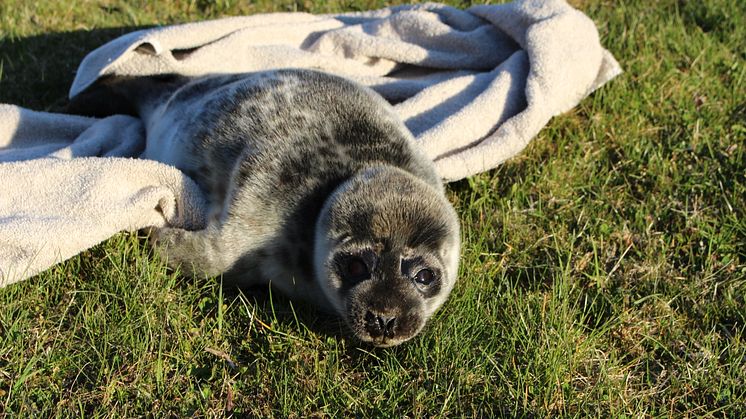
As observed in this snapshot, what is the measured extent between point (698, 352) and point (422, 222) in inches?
51.5

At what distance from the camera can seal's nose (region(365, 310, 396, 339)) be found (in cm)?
333

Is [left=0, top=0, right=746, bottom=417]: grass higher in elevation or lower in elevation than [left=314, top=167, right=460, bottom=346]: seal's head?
lower

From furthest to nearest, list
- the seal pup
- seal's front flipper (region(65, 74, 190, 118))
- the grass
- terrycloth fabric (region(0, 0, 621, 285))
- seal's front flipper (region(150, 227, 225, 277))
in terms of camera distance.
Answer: seal's front flipper (region(65, 74, 190, 118)) < terrycloth fabric (region(0, 0, 621, 285)) < seal's front flipper (region(150, 227, 225, 277)) < the seal pup < the grass

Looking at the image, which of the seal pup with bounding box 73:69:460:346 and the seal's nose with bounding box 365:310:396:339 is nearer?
the seal's nose with bounding box 365:310:396:339

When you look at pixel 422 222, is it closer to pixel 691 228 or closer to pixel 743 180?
pixel 691 228

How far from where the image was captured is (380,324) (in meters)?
3.34

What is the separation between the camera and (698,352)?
365 centimetres

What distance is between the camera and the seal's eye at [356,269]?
3451 millimetres

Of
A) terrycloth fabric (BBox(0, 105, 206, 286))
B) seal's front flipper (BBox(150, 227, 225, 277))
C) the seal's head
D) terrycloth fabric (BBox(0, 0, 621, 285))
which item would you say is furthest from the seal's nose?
terrycloth fabric (BBox(0, 0, 621, 285))

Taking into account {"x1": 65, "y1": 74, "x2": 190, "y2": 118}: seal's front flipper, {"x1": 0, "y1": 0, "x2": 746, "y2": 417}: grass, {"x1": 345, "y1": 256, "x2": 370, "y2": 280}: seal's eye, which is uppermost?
{"x1": 345, "y1": 256, "x2": 370, "y2": 280}: seal's eye

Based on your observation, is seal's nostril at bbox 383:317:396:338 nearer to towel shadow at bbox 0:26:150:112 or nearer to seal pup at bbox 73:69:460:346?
seal pup at bbox 73:69:460:346

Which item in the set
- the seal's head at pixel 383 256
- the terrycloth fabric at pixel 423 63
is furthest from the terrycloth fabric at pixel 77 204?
the seal's head at pixel 383 256

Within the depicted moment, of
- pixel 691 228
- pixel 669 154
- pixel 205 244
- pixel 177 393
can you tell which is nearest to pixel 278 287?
pixel 205 244

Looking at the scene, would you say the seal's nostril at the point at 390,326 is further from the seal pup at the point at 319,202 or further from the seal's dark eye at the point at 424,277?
the seal's dark eye at the point at 424,277
